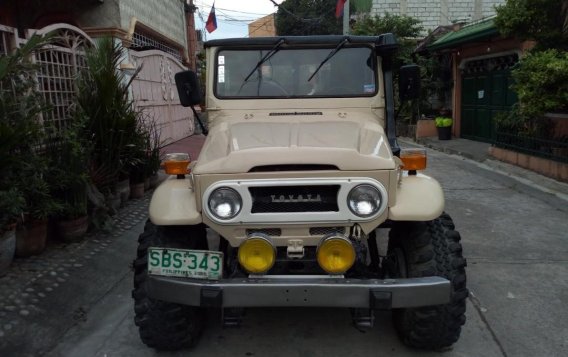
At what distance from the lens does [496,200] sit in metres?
7.11

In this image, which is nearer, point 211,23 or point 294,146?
point 294,146

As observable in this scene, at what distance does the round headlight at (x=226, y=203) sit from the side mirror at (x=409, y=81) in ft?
6.55

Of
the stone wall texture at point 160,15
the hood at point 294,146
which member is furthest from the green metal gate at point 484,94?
the hood at point 294,146

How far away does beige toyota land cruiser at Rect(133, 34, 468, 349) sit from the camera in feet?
8.29

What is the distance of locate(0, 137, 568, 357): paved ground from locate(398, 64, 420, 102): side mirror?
1.65 m

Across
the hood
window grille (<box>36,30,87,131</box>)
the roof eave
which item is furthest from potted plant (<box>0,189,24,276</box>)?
the roof eave

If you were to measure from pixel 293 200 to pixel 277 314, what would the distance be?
49.0 inches

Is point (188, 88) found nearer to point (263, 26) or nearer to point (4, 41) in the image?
point (4, 41)

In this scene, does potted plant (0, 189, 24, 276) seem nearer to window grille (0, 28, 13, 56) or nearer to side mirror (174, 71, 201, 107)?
side mirror (174, 71, 201, 107)

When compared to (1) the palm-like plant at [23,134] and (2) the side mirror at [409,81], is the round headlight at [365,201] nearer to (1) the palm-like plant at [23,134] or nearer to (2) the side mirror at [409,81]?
(2) the side mirror at [409,81]

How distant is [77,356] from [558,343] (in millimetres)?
3039

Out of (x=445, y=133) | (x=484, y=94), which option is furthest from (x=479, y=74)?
(x=445, y=133)

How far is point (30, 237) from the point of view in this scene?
171 inches

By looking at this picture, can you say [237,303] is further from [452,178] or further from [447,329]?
[452,178]
